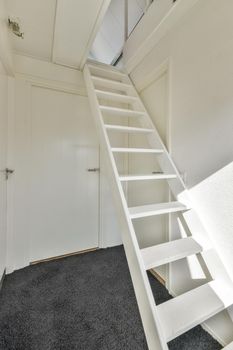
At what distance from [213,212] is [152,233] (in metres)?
0.90

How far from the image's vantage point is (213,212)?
1.17m

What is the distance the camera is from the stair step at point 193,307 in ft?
2.75

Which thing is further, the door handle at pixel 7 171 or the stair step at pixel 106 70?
the stair step at pixel 106 70

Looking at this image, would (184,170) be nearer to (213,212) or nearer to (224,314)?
(213,212)

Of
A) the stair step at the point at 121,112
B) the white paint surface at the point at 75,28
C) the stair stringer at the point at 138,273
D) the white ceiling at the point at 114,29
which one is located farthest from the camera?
the white ceiling at the point at 114,29

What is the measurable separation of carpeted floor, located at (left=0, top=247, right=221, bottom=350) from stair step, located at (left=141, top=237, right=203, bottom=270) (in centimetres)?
59

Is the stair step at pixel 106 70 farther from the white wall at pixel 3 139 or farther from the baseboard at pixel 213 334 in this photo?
the baseboard at pixel 213 334

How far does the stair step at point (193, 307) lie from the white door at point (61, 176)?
5.16 feet

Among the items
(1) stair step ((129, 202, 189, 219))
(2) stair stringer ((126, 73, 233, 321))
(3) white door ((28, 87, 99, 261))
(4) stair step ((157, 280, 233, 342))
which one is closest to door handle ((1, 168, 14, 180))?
(3) white door ((28, 87, 99, 261))

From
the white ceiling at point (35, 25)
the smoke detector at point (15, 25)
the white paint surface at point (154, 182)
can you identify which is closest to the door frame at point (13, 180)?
the white ceiling at point (35, 25)

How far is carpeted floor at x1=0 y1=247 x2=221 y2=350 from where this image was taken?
1.13m

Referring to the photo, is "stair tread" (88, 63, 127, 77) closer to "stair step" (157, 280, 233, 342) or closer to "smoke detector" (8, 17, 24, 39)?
"smoke detector" (8, 17, 24, 39)

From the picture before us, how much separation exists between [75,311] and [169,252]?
0.91 meters

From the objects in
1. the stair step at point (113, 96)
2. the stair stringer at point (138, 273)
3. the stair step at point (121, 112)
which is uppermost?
the stair step at point (113, 96)
